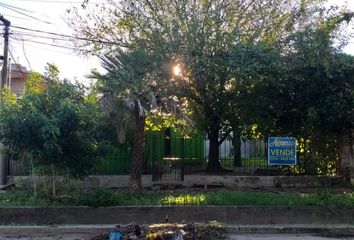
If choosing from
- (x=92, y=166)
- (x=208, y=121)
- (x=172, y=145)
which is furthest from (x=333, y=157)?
(x=92, y=166)

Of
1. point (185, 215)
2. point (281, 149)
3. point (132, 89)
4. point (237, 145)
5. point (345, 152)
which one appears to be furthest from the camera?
point (237, 145)

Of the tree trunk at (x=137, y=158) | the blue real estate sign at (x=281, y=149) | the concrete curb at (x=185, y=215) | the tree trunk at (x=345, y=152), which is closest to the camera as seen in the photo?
the concrete curb at (x=185, y=215)

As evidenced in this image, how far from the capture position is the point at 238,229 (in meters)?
11.7

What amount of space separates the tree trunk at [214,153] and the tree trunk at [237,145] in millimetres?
624

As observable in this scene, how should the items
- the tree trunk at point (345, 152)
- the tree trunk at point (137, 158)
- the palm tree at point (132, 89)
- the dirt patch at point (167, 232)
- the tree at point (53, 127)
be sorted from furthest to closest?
the tree trunk at point (345, 152)
the tree trunk at point (137, 158)
the palm tree at point (132, 89)
the tree at point (53, 127)
the dirt patch at point (167, 232)

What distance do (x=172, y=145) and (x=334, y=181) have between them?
5916 mm

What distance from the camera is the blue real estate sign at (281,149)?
644 inches

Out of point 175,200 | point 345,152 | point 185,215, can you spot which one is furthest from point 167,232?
point 345,152

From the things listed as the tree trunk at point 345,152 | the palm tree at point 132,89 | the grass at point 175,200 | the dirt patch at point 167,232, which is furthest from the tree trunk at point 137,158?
the tree trunk at point 345,152

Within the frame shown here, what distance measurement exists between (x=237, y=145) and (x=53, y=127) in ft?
27.5

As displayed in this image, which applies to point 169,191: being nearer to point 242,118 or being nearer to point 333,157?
point 242,118

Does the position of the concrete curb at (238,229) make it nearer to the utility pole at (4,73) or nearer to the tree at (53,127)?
the tree at (53,127)

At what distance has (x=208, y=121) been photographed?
18047 millimetres

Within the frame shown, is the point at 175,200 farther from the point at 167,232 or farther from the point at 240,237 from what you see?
the point at 167,232
